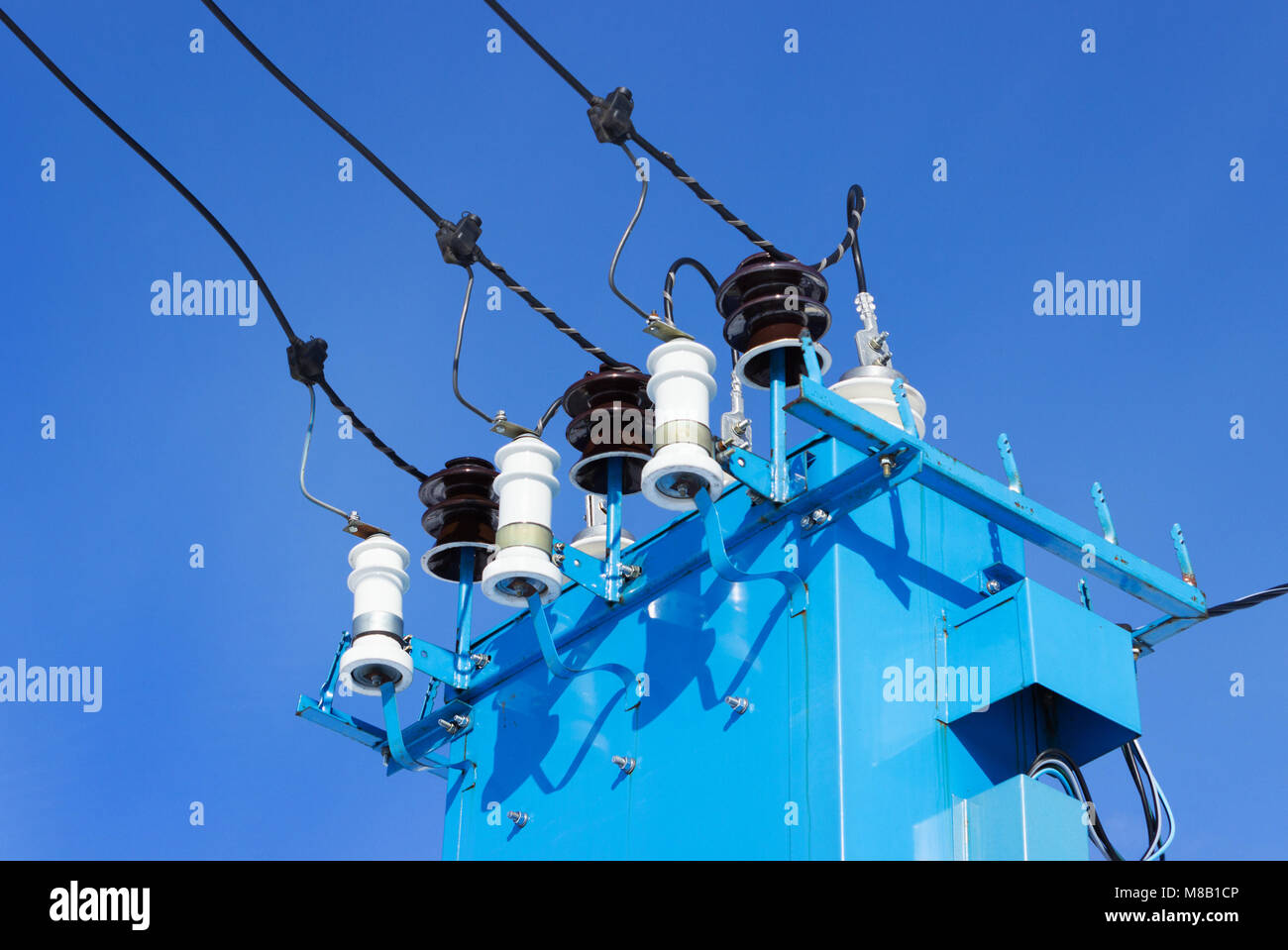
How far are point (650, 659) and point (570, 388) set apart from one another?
1.62 meters

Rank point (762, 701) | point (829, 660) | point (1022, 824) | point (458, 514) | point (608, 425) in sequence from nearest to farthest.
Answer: point (1022, 824) → point (829, 660) → point (762, 701) → point (608, 425) → point (458, 514)

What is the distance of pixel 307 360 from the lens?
1252 cm

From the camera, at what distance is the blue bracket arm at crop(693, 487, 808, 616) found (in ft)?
34.7

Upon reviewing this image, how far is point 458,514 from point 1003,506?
11.5 feet

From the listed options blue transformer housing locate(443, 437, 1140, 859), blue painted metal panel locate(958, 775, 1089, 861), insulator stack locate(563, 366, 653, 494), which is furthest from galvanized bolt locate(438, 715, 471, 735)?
blue painted metal panel locate(958, 775, 1089, 861)

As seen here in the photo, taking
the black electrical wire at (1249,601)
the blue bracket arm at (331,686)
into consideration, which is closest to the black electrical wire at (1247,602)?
the black electrical wire at (1249,601)

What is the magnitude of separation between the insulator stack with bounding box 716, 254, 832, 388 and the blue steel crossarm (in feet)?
2.11

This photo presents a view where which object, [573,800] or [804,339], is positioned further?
[573,800]

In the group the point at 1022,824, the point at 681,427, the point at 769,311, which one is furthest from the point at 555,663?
the point at 1022,824

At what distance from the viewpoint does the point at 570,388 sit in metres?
11.9

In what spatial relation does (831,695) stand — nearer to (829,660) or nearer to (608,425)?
(829,660)

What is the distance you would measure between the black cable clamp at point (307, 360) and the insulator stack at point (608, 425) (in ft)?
5.27
